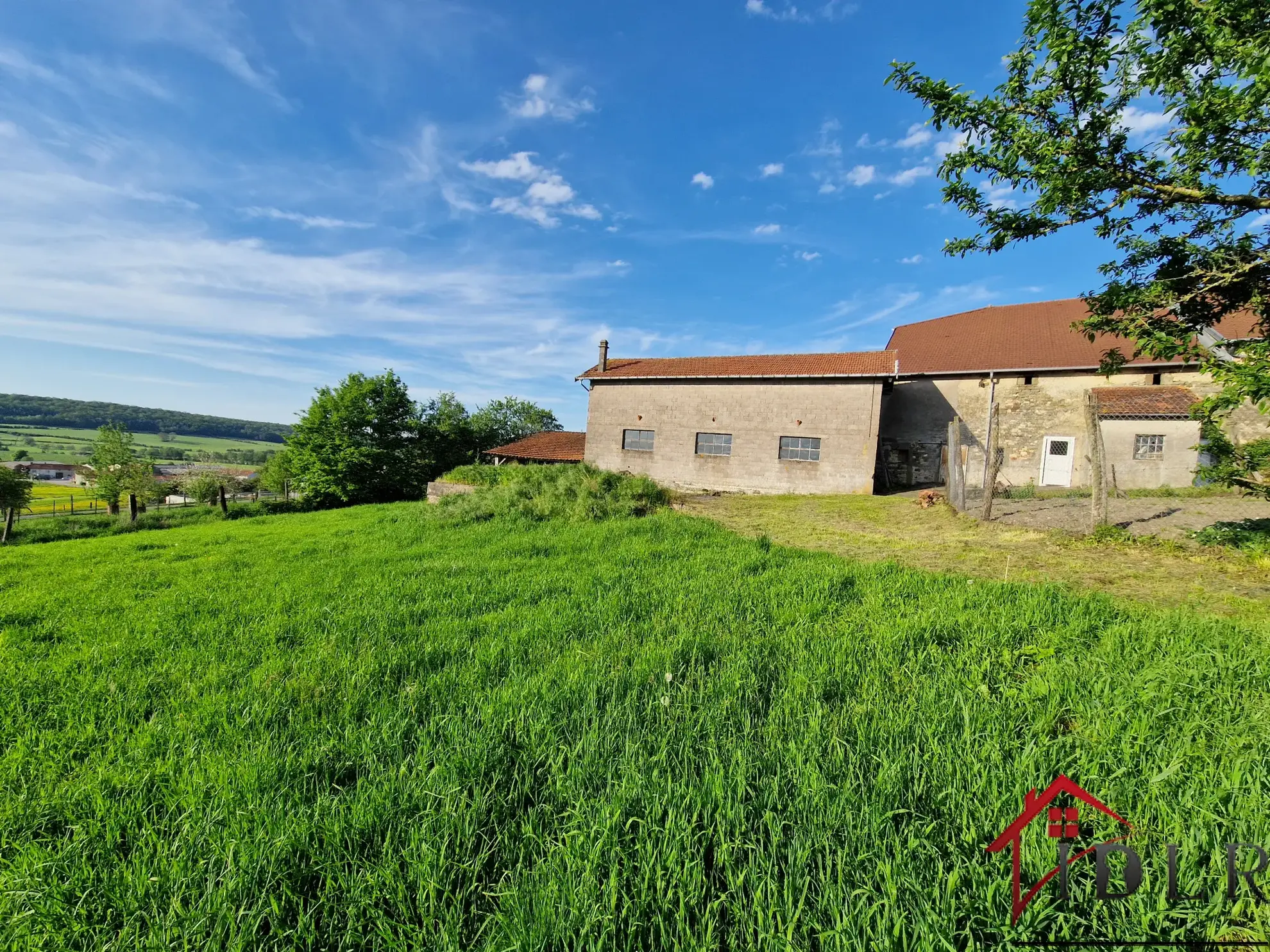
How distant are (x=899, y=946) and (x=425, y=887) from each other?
140 cm

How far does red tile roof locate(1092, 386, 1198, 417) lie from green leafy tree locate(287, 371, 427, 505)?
31.5 m

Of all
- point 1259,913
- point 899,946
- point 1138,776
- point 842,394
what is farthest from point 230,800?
point 842,394

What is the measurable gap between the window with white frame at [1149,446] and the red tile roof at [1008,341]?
2.87 metres

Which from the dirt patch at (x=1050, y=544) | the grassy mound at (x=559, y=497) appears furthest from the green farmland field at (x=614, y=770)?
the grassy mound at (x=559, y=497)

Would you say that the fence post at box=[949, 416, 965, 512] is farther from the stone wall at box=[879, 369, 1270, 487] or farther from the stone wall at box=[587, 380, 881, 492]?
the stone wall at box=[879, 369, 1270, 487]

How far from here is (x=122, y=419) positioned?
115 meters

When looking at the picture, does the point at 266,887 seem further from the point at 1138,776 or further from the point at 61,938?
the point at 1138,776

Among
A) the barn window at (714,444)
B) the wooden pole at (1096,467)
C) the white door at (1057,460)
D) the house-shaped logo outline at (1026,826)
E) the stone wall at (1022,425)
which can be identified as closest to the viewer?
the house-shaped logo outline at (1026,826)

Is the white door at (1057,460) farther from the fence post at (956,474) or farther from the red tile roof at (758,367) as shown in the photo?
the fence post at (956,474)

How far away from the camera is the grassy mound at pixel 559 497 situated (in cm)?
988

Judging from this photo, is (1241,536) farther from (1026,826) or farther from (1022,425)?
(1022,425)

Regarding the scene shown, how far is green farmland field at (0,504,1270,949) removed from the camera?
4.53ft

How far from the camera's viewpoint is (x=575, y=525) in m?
8.95

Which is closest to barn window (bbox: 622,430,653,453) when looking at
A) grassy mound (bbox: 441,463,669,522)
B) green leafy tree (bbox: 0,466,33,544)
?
grassy mound (bbox: 441,463,669,522)
